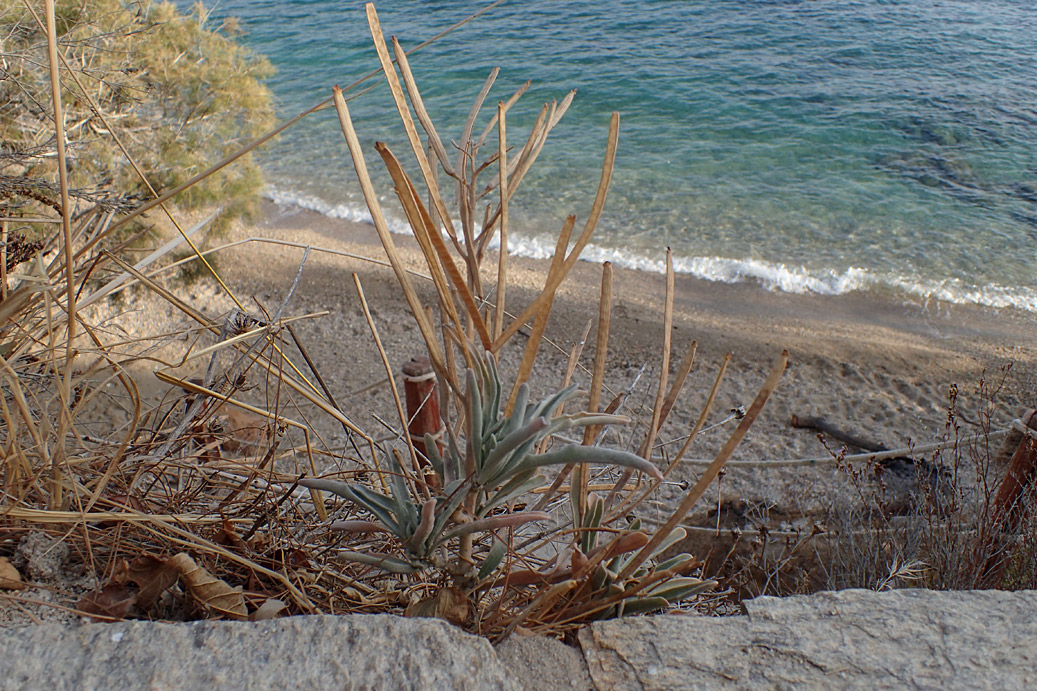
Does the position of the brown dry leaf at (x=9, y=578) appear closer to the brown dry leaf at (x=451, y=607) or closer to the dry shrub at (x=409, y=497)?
the dry shrub at (x=409, y=497)

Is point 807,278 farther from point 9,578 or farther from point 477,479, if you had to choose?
point 9,578

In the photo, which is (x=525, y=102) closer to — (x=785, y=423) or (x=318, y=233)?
(x=318, y=233)

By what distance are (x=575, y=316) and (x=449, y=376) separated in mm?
4890

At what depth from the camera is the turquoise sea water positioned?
7820 millimetres

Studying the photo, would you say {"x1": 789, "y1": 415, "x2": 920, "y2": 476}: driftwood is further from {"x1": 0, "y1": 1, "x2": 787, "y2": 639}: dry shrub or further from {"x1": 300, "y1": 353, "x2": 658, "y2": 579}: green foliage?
{"x1": 300, "y1": 353, "x2": 658, "y2": 579}: green foliage

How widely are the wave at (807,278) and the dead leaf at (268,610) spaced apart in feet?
21.3

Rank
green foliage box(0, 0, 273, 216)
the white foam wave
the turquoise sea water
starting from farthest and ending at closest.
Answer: the turquoise sea water
the white foam wave
green foliage box(0, 0, 273, 216)

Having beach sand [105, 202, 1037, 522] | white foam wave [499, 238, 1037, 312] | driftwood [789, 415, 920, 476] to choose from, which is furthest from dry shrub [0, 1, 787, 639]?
white foam wave [499, 238, 1037, 312]

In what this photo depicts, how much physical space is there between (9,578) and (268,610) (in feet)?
1.06

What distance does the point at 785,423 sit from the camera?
4664 millimetres

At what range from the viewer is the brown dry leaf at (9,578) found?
951mm

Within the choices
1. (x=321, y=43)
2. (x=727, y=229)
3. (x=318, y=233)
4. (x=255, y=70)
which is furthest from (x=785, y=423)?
(x=321, y=43)

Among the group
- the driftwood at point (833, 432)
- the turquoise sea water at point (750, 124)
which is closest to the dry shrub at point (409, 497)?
the driftwood at point (833, 432)

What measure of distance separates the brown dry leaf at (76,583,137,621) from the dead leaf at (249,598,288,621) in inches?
6.1
